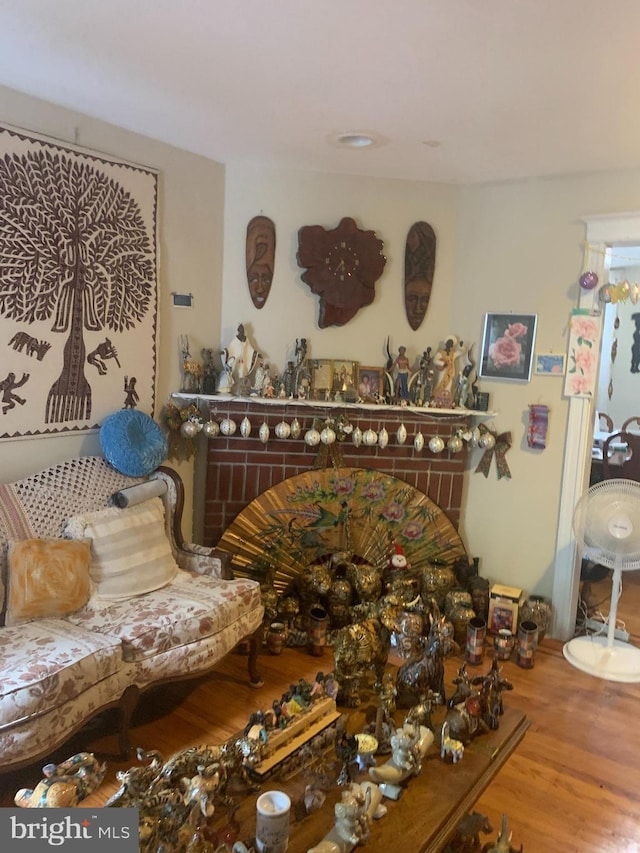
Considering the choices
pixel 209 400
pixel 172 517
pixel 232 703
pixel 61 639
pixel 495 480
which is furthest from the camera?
pixel 495 480

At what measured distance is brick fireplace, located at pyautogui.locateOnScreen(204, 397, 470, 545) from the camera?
3305 mm

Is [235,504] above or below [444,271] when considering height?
below

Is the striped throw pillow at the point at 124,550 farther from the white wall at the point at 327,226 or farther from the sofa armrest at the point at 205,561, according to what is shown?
the white wall at the point at 327,226

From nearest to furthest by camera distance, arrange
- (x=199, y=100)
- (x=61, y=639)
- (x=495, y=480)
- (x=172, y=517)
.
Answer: (x=61, y=639) < (x=199, y=100) < (x=172, y=517) < (x=495, y=480)

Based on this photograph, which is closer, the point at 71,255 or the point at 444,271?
the point at 71,255

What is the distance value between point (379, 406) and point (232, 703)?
1550 millimetres

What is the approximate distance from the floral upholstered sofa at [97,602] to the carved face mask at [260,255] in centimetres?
110

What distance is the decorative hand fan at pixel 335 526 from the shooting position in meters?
3.33

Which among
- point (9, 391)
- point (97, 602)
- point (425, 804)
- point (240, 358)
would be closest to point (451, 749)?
point (425, 804)

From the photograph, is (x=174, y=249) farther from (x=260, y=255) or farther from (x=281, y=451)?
(x=281, y=451)

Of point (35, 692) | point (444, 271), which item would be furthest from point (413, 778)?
point (444, 271)

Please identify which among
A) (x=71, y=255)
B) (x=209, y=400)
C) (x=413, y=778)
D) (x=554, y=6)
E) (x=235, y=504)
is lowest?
(x=413, y=778)

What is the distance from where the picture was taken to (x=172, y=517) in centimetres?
293

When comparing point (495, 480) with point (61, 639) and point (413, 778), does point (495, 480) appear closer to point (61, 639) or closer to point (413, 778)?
point (413, 778)
